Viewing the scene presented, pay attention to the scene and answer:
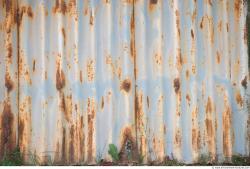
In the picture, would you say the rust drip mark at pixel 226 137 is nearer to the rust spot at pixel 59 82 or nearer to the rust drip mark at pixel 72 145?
the rust drip mark at pixel 72 145

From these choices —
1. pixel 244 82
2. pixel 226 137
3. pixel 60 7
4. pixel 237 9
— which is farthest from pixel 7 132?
pixel 237 9

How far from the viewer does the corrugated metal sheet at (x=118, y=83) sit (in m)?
4.56

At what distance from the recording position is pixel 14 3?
182 inches

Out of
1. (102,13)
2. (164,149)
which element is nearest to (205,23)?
(102,13)

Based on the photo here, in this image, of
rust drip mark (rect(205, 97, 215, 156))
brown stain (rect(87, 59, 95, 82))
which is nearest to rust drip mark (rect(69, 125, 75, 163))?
brown stain (rect(87, 59, 95, 82))

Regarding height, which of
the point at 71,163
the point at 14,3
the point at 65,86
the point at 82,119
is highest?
the point at 14,3

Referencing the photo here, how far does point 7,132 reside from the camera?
14.9 feet

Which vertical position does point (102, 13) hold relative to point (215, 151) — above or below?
above

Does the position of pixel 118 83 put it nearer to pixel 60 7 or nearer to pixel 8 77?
pixel 60 7

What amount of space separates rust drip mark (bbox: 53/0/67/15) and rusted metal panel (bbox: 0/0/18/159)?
0.40 metres

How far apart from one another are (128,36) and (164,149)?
3.76 ft

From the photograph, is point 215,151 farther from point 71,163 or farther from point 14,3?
point 14,3

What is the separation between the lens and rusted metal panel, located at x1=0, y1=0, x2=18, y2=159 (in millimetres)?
4539

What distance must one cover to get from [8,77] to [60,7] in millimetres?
844
